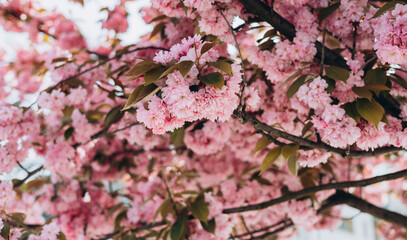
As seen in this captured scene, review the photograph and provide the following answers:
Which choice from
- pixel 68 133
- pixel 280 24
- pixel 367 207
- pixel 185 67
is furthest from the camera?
pixel 68 133

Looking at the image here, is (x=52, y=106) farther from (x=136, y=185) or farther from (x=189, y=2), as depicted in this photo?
(x=136, y=185)

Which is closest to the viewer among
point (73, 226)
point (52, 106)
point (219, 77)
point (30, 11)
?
point (219, 77)

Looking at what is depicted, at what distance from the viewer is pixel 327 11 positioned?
132cm

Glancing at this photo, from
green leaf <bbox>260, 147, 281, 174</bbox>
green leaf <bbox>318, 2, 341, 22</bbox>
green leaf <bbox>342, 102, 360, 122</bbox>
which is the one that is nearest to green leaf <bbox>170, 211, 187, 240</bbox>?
green leaf <bbox>260, 147, 281, 174</bbox>

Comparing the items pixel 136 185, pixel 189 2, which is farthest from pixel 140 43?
pixel 136 185

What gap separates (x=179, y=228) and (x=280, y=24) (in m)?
0.96

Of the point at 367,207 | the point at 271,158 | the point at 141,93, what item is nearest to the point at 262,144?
the point at 271,158

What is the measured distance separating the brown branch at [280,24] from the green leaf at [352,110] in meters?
0.22

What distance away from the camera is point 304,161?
124cm

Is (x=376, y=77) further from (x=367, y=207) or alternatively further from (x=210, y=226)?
(x=210, y=226)

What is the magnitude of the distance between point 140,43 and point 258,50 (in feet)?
2.33

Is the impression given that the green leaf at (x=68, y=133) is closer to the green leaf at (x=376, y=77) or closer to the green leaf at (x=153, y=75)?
the green leaf at (x=153, y=75)

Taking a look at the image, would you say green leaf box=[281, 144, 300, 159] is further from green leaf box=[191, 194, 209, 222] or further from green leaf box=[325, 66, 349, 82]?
green leaf box=[191, 194, 209, 222]

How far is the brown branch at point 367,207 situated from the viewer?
155cm
